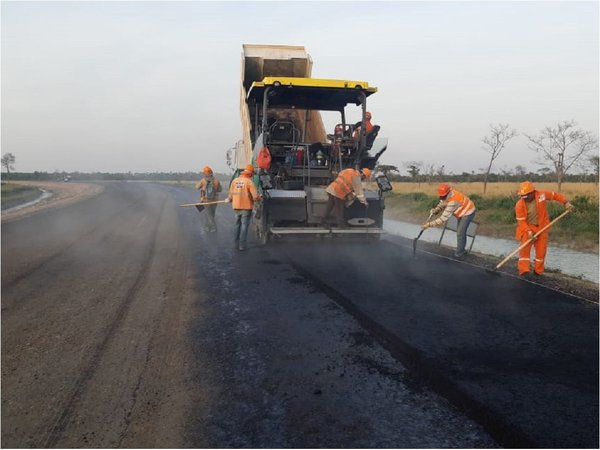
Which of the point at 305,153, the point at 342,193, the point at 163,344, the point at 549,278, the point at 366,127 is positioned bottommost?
the point at 549,278

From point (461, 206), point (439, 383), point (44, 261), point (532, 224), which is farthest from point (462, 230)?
point (44, 261)

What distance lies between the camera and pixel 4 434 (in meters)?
2.95

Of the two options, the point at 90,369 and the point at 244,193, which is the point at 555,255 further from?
the point at 90,369

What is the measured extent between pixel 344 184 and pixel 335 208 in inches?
21.1

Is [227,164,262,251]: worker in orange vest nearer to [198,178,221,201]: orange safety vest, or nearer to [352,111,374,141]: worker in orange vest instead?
[352,111,374,141]: worker in orange vest

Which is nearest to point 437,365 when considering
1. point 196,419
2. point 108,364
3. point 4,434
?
point 196,419

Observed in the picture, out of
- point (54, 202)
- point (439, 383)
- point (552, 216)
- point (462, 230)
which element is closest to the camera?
point (439, 383)

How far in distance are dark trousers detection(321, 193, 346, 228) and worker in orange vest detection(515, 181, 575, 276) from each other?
10.3 ft

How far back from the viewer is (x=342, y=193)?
30.4 ft

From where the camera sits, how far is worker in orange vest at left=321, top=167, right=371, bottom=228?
9203 millimetres

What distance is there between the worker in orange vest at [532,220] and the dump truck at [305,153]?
8.70 feet

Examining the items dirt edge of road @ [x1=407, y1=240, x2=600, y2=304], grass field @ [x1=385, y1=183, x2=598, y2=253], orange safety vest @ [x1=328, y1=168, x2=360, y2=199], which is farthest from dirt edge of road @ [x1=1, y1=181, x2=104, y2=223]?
grass field @ [x1=385, y1=183, x2=598, y2=253]

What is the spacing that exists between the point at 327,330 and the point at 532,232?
4.52 m

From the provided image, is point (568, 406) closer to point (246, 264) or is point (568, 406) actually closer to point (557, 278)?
point (557, 278)
